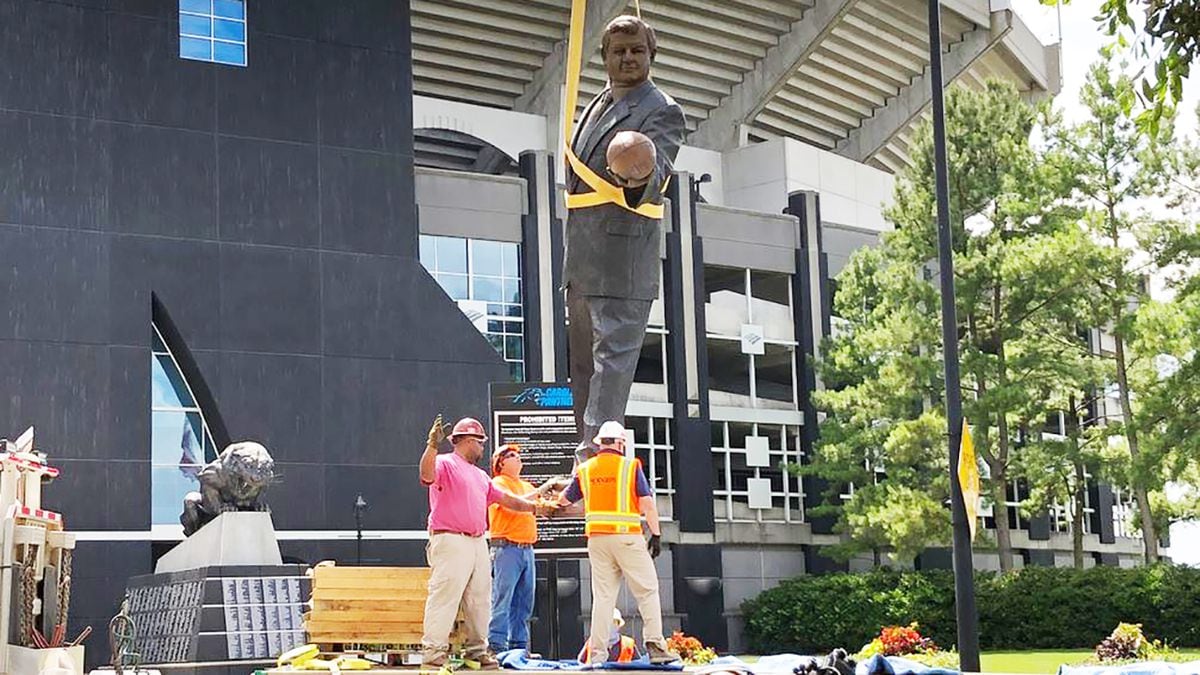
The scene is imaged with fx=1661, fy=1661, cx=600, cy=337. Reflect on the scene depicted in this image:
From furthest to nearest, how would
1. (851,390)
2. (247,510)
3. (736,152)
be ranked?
(736,152)
(851,390)
(247,510)

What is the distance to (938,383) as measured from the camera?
38969 mm

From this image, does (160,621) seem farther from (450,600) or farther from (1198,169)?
(1198,169)

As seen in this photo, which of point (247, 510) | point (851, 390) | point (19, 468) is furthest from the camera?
point (851, 390)

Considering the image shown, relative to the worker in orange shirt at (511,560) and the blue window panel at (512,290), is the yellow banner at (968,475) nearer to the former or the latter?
the worker in orange shirt at (511,560)

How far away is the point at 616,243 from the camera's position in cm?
1231

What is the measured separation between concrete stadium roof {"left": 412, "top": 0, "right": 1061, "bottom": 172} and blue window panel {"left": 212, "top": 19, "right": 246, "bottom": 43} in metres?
9.82

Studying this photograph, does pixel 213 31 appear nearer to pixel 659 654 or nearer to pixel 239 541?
pixel 239 541

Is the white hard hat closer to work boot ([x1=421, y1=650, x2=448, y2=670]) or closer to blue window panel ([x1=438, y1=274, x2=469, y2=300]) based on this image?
work boot ([x1=421, y1=650, x2=448, y2=670])

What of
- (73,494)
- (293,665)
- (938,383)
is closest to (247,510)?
(73,494)

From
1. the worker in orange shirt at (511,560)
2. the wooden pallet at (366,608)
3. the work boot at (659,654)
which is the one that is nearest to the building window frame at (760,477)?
the worker in orange shirt at (511,560)

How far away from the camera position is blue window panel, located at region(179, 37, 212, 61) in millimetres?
35312

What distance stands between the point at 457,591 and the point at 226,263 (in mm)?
24462

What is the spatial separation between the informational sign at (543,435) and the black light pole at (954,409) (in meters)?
4.80

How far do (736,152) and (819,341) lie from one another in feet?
23.4
